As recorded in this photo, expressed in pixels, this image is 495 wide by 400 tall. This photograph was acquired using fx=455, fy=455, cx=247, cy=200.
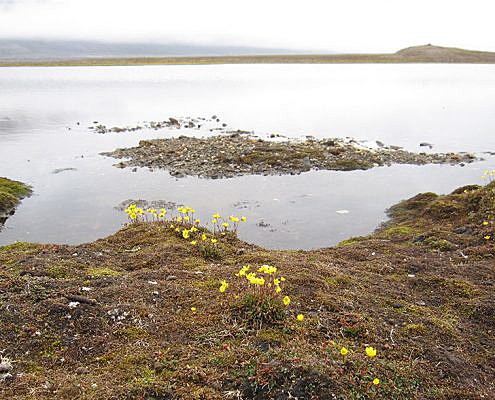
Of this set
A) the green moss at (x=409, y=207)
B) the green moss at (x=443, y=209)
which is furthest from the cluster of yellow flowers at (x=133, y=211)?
the green moss at (x=443, y=209)

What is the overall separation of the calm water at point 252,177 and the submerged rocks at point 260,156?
134 cm

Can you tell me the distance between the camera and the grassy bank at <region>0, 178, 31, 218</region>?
18938 mm

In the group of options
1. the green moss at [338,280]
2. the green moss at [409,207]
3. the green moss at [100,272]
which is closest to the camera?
the green moss at [100,272]

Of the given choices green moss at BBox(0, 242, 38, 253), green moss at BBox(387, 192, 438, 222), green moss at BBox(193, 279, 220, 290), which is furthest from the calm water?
green moss at BBox(193, 279, 220, 290)

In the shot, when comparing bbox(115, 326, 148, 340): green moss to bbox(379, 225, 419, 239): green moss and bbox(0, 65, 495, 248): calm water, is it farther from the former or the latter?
bbox(379, 225, 419, 239): green moss

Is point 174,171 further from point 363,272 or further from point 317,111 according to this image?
point 317,111

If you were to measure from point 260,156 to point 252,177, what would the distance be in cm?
356

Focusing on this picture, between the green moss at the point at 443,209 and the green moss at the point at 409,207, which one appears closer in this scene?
the green moss at the point at 443,209

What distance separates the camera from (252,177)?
79.4 ft

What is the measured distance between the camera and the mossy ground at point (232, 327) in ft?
18.8

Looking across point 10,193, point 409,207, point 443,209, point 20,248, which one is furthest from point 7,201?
point 443,209

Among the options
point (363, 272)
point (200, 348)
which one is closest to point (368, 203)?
point (363, 272)

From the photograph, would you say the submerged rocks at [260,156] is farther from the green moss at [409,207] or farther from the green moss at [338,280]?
the green moss at [338,280]

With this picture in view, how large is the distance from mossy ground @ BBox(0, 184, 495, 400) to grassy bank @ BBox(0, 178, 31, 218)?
844 cm
